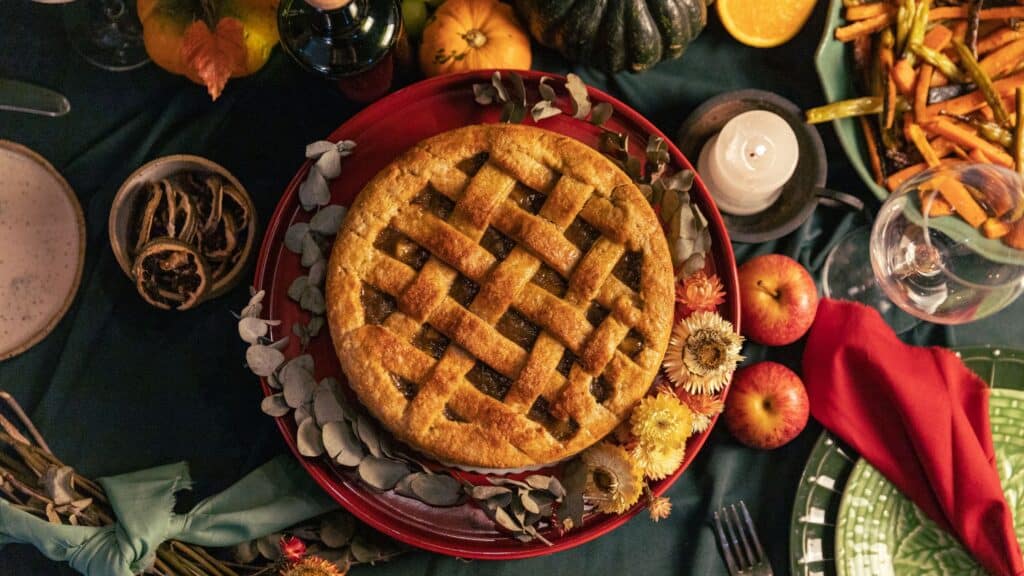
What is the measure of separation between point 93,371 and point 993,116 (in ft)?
5.72

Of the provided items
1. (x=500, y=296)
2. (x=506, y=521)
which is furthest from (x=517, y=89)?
(x=506, y=521)

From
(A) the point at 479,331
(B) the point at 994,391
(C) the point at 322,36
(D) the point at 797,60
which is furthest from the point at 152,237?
(B) the point at 994,391

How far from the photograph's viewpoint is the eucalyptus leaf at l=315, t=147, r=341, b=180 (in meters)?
1.32

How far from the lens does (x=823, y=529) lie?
1.46 meters

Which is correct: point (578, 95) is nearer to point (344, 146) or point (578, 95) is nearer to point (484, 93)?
point (484, 93)

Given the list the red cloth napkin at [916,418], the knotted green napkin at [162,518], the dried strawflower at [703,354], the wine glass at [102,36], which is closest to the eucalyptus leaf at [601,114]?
the dried strawflower at [703,354]

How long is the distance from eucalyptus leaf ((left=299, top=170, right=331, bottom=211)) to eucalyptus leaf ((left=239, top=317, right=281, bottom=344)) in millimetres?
205

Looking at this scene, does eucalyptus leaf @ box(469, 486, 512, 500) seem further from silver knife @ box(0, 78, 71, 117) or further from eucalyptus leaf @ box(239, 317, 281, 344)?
silver knife @ box(0, 78, 71, 117)

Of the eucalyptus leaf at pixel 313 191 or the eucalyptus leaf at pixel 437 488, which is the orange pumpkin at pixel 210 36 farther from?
the eucalyptus leaf at pixel 437 488

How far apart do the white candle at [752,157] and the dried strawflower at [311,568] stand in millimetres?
946

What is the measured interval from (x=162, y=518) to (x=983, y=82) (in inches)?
64.8

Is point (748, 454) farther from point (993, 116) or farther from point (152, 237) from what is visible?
point (152, 237)

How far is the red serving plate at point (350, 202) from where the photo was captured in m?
1.30

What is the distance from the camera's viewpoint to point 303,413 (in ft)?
4.18
